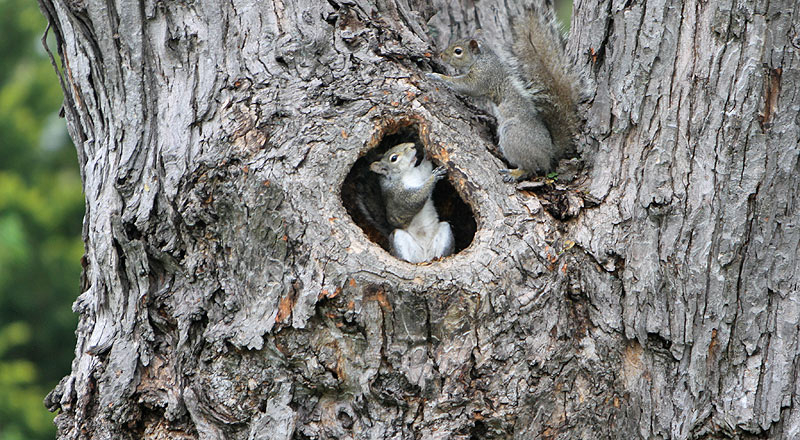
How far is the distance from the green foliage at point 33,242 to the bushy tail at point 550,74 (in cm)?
293

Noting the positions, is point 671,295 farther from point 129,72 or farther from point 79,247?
point 79,247

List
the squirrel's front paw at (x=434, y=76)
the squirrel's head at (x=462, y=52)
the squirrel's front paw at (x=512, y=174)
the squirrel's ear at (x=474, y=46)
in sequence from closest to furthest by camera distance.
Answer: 1. the squirrel's front paw at (x=512, y=174)
2. the squirrel's front paw at (x=434, y=76)
3. the squirrel's head at (x=462, y=52)
4. the squirrel's ear at (x=474, y=46)

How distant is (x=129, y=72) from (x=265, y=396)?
1196 millimetres

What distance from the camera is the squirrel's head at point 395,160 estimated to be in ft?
10.0

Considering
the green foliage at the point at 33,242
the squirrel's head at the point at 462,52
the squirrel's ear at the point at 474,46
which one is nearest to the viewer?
the squirrel's head at the point at 462,52

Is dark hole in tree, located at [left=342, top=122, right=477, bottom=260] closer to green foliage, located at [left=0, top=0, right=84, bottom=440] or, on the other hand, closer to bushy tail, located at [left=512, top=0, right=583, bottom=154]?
bushy tail, located at [left=512, top=0, right=583, bottom=154]

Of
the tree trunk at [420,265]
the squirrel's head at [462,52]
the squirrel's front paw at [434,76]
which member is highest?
the squirrel's head at [462,52]

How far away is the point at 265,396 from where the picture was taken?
2.39 meters

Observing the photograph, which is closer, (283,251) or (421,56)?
(283,251)

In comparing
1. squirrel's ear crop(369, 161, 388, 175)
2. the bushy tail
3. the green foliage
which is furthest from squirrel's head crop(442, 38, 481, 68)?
the green foliage

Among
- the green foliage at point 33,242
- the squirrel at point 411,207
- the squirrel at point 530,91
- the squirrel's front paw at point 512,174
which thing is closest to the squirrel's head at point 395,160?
the squirrel at point 411,207

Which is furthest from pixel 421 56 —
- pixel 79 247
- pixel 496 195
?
pixel 79 247

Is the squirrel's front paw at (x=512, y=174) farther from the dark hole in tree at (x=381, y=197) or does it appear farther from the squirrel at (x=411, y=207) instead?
the dark hole in tree at (x=381, y=197)

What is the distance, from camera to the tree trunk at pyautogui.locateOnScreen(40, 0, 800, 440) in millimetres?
2312
